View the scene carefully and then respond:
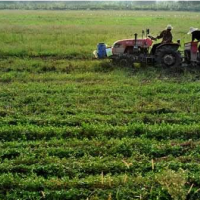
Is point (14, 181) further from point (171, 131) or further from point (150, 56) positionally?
point (150, 56)

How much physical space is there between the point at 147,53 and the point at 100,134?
20.6 ft

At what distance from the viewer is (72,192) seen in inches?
205

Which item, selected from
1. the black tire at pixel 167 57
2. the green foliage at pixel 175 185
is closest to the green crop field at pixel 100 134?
the green foliage at pixel 175 185

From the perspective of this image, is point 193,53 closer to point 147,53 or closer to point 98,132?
point 147,53

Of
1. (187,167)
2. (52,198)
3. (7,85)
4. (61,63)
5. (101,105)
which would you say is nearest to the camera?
(52,198)

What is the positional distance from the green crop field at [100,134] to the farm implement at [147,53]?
402mm

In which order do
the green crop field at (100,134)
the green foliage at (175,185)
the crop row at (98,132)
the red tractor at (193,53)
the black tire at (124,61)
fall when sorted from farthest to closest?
1. the black tire at (124,61)
2. the red tractor at (193,53)
3. the crop row at (98,132)
4. the green crop field at (100,134)
5. the green foliage at (175,185)

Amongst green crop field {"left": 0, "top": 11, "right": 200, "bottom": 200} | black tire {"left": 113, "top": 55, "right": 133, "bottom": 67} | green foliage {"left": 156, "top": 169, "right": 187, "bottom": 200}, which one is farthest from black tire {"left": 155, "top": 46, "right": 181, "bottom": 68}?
green foliage {"left": 156, "top": 169, "right": 187, "bottom": 200}

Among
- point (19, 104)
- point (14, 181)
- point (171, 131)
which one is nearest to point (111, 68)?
point (19, 104)

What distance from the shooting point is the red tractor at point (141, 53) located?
1223cm

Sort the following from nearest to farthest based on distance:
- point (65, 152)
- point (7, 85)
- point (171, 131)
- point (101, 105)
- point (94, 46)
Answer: point (65, 152) → point (171, 131) → point (101, 105) → point (7, 85) → point (94, 46)

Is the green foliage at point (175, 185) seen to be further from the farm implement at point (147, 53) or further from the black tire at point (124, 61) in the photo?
the black tire at point (124, 61)

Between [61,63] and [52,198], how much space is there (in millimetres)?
Answer: 8711

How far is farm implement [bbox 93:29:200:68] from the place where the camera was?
12.2m
